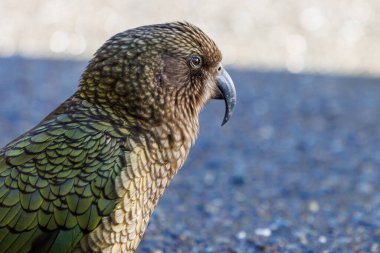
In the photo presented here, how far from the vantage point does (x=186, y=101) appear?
507 centimetres

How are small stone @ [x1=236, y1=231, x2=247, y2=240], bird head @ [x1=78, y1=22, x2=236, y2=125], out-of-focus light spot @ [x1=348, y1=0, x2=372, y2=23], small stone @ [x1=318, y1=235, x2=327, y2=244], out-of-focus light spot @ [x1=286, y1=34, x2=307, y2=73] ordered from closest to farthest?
bird head @ [x1=78, y1=22, x2=236, y2=125], small stone @ [x1=318, y1=235, x2=327, y2=244], small stone @ [x1=236, y1=231, x2=247, y2=240], out-of-focus light spot @ [x1=286, y1=34, x2=307, y2=73], out-of-focus light spot @ [x1=348, y1=0, x2=372, y2=23]

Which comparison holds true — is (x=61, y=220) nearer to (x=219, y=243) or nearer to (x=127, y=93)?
(x=127, y=93)

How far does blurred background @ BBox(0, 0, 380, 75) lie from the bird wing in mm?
8485

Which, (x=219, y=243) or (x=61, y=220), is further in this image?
(x=219, y=243)

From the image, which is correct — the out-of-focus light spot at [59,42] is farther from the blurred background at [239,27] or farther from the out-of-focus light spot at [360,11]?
the out-of-focus light spot at [360,11]

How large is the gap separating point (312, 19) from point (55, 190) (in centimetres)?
1200

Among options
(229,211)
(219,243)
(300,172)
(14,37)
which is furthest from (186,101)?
(14,37)

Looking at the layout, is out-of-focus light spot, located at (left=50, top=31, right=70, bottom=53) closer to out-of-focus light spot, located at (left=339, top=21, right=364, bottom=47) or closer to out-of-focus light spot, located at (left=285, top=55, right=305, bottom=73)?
out-of-focus light spot, located at (left=285, top=55, right=305, bottom=73)

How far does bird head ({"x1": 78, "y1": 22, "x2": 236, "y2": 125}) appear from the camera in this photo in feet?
16.0

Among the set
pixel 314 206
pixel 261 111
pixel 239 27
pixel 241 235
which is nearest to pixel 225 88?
pixel 241 235

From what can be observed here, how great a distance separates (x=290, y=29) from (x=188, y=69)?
10.5 m

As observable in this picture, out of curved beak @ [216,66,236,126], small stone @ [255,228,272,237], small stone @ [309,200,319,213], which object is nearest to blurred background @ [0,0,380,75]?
small stone @ [309,200,319,213]

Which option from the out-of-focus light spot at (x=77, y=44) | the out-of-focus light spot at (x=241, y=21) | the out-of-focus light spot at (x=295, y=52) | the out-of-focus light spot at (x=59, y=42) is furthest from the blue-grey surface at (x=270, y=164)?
the out-of-focus light spot at (x=241, y=21)

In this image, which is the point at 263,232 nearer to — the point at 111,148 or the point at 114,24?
the point at 111,148
